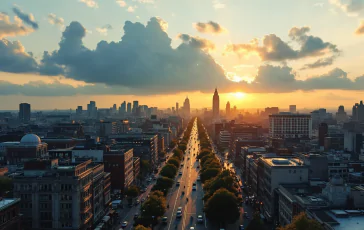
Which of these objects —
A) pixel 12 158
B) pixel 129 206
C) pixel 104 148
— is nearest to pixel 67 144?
pixel 12 158

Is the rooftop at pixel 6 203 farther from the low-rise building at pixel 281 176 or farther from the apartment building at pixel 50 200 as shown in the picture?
the low-rise building at pixel 281 176

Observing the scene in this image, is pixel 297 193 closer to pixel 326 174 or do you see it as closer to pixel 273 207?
pixel 273 207

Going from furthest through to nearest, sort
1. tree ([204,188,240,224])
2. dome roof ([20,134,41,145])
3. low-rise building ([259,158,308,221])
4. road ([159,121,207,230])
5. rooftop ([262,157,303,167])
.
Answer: dome roof ([20,134,41,145])
rooftop ([262,157,303,167])
low-rise building ([259,158,308,221])
road ([159,121,207,230])
tree ([204,188,240,224])

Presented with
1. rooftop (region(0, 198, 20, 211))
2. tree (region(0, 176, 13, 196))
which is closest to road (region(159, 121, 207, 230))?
rooftop (region(0, 198, 20, 211))

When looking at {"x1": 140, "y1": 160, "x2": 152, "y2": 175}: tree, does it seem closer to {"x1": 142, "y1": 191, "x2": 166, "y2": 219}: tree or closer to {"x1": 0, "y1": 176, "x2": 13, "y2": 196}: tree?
{"x1": 0, "y1": 176, "x2": 13, "y2": 196}: tree

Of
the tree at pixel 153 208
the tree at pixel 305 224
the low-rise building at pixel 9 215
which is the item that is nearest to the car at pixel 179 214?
the tree at pixel 153 208

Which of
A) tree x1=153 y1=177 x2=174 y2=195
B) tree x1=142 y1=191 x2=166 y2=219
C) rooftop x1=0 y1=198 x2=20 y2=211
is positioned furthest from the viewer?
tree x1=153 y1=177 x2=174 y2=195

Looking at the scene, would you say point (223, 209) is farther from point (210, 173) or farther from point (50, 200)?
point (210, 173)

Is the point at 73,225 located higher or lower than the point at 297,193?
lower

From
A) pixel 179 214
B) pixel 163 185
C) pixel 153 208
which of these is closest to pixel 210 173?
pixel 163 185
